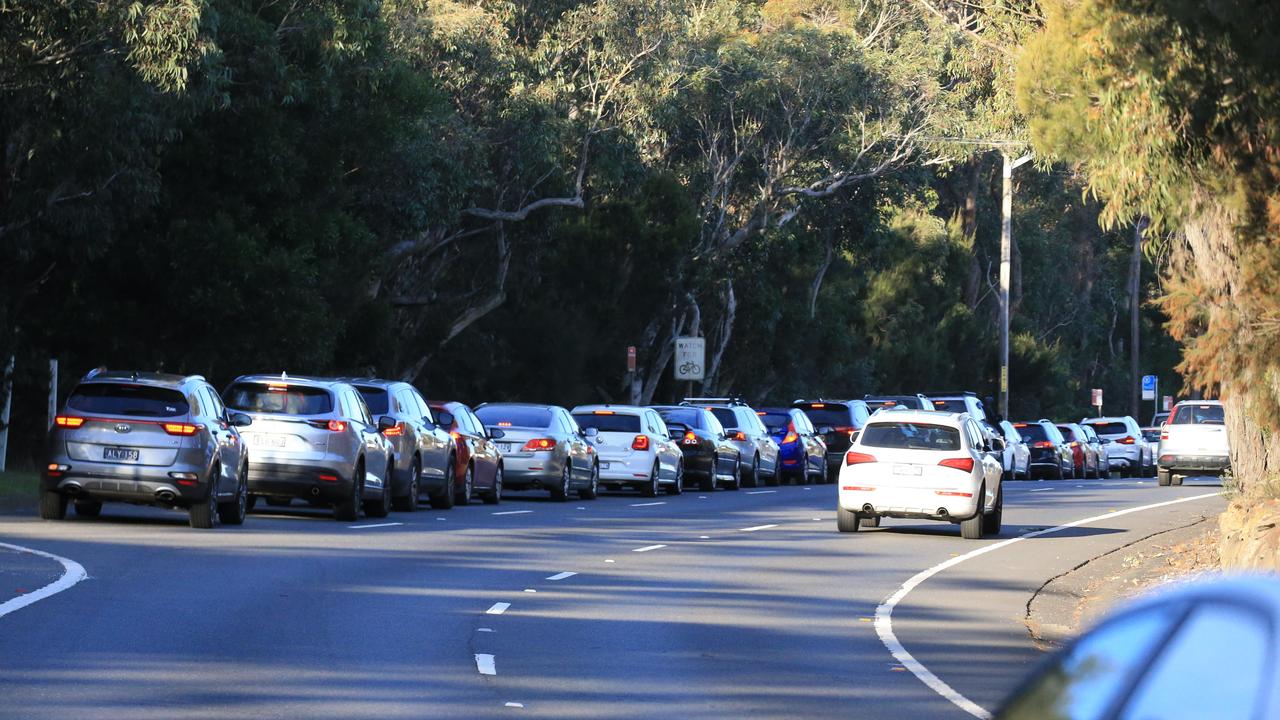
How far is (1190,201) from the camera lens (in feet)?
63.3

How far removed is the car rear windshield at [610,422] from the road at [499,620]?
31.4 ft

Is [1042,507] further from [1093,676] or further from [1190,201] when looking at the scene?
[1093,676]

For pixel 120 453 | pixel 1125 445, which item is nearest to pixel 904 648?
pixel 120 453

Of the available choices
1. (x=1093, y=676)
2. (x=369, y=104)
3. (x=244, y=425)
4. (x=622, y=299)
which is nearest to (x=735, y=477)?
(x=369, y=104)

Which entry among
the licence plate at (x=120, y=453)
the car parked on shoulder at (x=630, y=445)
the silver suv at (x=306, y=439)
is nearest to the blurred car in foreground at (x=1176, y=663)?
the licence plate at (x=120, y=453)

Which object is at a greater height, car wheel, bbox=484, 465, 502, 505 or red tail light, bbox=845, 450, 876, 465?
red tail light, bbox=845, 450, 876, 465

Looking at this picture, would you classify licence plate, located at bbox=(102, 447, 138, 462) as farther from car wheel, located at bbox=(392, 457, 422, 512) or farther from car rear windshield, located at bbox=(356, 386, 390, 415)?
car wheel, located at bbox=(392, 457, 422, 512)

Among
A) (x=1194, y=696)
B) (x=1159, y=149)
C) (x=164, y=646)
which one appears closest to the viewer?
(x=1194, y=696)

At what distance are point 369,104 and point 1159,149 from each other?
20.9 meters

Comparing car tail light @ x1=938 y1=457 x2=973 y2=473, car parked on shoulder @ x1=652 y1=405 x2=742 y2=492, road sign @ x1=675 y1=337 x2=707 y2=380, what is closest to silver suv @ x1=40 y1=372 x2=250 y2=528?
car tail light @ x1=938 y1=457 x2=973 y2=473

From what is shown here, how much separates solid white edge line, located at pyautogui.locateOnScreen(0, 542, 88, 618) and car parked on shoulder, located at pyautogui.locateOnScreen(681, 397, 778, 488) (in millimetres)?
23016

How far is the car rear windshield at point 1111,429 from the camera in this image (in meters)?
61.8

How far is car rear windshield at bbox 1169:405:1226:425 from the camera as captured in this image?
143 ft

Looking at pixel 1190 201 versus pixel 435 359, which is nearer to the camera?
pixel 1190 201
